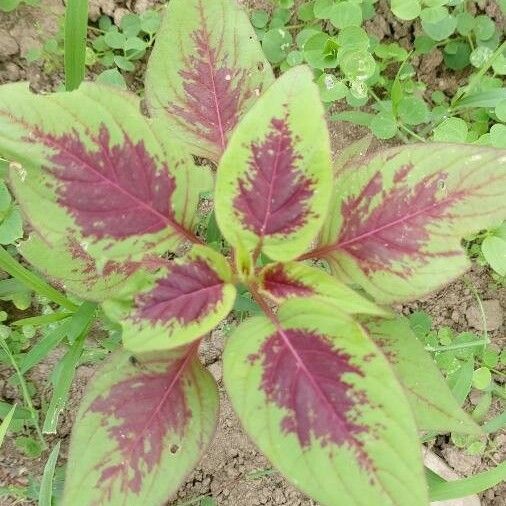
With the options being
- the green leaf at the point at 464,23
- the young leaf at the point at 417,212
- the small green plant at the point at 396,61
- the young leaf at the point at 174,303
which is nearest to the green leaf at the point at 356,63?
the small green plant at the point at 396,61

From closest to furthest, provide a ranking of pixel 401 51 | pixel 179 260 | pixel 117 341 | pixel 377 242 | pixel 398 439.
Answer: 1. pixel 398 439
2. pixel 179 260
3. pixel 377 242
4. pixel 117 341
5. pixel 401 51

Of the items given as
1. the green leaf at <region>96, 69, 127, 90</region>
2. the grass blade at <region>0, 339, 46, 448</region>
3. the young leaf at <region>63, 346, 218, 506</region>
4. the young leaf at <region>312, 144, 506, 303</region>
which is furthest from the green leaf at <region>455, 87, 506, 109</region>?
the grass blade at <region>0, 339, 46, 448</region>

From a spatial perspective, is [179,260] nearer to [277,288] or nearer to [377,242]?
[277,288]

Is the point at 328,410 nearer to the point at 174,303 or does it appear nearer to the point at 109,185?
the point at 174,303

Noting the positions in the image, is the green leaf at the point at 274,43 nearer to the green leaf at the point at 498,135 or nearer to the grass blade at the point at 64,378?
the green leaf at the point at 498,135

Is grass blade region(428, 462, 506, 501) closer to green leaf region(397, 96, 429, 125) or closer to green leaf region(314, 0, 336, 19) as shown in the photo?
green leaf region(397, 96, 429, 125)

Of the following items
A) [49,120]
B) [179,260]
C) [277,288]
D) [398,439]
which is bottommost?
[398,439]

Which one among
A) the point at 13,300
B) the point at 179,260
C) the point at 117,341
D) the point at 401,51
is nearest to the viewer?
the point at 179,260

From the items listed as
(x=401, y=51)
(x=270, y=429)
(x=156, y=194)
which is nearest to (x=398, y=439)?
(x=270, y=429)
